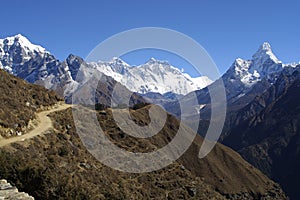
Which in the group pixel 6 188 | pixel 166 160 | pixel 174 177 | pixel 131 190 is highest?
pixel 166 160

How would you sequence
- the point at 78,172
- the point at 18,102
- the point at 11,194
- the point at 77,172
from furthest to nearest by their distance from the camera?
the point at 18,102, the point at 78,172, the point at 77,172, the point at 11,194

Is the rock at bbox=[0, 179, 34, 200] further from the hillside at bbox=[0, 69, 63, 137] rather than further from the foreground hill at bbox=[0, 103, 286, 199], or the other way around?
the hillside at bbox=[0, 69, 63, 137]

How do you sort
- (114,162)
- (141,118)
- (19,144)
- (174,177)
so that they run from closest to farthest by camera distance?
1. (19,144)
2. (114,162)
3. (174,177)
4. (141,118)

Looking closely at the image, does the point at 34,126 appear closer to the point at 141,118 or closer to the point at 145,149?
the point at 145,149

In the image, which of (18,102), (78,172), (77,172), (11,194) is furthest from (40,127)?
(11,194)

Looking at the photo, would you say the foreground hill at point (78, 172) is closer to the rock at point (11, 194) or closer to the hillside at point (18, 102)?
the hillside at point (18, 102)

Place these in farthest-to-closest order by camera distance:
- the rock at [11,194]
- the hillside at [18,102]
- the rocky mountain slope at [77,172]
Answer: the hillside at [18,102] < the rocky mountain slope at [77,172] < the rock at [11,194]

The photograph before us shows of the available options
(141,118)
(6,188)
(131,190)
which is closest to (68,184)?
A: (6,188)

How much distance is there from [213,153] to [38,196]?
506 ft

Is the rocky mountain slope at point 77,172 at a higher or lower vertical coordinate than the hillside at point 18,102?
lower

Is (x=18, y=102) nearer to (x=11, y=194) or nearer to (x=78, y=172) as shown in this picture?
(x=78, y=172)

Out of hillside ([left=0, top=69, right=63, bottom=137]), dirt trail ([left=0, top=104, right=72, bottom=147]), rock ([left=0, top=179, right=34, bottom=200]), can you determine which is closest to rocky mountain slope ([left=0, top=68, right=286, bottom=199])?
dirt trail ([left=0, top=104, right=72, bottom=147])

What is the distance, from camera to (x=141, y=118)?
15650 centimetres

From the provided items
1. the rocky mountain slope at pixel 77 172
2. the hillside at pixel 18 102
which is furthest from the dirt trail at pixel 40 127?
the hillside at pixel 18 102
